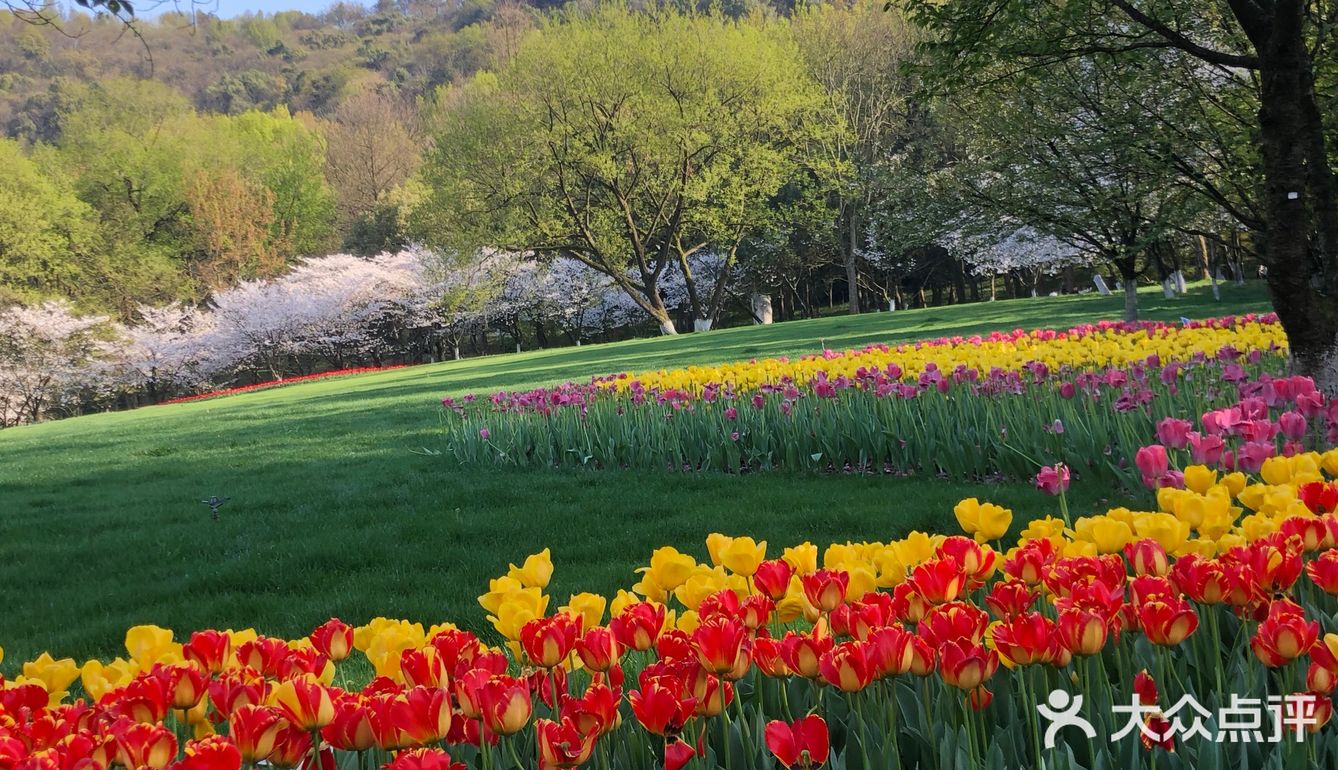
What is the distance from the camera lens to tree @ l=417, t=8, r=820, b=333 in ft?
98.0

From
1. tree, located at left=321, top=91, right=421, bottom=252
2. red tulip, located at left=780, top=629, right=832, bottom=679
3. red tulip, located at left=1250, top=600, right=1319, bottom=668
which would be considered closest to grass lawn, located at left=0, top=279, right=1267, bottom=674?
red tulip, located at left=780, top=629, right=832, bottom=679

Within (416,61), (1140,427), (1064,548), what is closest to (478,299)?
(1140,427)

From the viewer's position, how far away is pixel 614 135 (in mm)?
30422

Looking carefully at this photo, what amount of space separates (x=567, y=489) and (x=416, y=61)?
10474cm

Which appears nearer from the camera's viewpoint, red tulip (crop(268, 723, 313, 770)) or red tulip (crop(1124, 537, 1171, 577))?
red tulip (crop(268, 723, 313, 770))

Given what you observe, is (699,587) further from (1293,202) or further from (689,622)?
(1293,202)

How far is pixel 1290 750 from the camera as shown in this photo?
122cm

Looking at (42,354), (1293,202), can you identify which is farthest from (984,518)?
(42,354)

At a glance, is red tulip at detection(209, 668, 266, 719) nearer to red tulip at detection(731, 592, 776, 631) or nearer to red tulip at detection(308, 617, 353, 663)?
red tulip at detection(308, 617, 353, 663)

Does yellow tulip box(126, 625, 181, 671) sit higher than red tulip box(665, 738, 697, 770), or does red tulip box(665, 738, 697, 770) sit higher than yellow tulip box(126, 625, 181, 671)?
yellow tulip box(126, 625, 181, 671)

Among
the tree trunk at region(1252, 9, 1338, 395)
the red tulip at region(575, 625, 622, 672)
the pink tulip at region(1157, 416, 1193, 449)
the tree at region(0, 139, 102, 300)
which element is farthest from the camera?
the tree at region(0, 139, 102, 300)

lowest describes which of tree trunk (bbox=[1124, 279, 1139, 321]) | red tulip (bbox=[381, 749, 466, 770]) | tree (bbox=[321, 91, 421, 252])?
red tulip (bbox=[381, 749, 466, 770])

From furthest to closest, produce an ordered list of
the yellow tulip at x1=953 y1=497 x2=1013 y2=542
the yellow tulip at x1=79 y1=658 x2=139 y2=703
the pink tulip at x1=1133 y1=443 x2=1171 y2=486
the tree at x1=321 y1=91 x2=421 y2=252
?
the tree at x1=321 y1=91 x2=421 y2=252
the pink tulip at x1=1133 y1=443 x2=1171 y2=486
the yellow tulip at x1=953 y1=497 x2=1013 y2=542
the yellow tulip at x1=79 y1=658 x2=139 y2=703

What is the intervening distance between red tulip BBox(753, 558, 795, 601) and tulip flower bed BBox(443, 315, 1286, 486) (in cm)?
299
